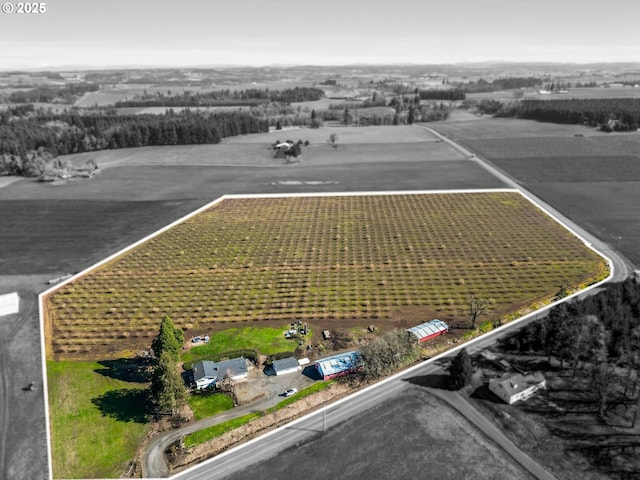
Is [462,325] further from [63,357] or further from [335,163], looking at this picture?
[335,163]

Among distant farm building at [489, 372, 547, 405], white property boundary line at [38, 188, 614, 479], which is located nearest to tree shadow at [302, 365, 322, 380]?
white property boundary line at [38, 188, 614, 479]

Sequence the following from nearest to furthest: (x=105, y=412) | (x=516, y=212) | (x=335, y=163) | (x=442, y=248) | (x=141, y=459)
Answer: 1. (x=141, y=459)
2. (x=105, y=412)
3. (x=442, y=248)
4. (x=516, y=212)
5. (x=335, y=163)

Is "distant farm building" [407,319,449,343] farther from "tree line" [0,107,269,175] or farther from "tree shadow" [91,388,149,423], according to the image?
"tree line" [0,107,269,175]

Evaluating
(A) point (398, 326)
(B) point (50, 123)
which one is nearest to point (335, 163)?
(A) point (398, 326)

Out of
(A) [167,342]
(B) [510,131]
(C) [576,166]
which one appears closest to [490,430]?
(A) [167,342]

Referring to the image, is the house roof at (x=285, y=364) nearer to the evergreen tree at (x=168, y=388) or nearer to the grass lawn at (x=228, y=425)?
the grass lawn at (x=228, y=425)
